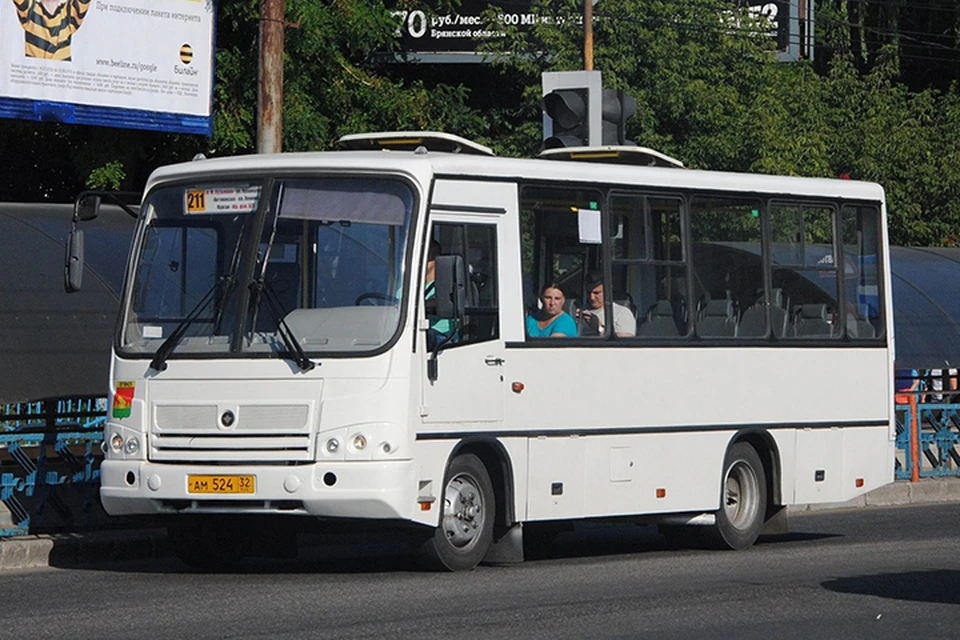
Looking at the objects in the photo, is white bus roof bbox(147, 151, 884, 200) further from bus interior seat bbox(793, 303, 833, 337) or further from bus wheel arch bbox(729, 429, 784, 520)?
bus wheel arch bbox(729, 429, 784, 520)

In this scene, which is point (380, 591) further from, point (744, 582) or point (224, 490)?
point (744, 582)

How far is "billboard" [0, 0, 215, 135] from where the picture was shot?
89.6 feet

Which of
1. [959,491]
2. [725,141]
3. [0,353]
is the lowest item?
[959,491]

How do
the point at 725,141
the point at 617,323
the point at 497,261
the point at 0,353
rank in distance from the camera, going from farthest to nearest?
1. the point at 725,141
2. the point at 0,353
3. the point at 617,323
4. the point at 497,261

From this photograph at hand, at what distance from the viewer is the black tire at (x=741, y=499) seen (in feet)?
51.6

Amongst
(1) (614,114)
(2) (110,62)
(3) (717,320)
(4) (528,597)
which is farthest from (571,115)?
(2) (110,62)

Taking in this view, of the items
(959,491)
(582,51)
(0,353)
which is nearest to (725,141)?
(582,51)

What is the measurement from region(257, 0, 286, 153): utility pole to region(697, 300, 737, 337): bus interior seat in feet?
19.2

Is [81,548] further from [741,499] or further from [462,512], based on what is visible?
[741,499]

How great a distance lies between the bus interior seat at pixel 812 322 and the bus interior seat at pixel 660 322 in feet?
5.00

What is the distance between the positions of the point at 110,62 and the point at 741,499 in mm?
14944

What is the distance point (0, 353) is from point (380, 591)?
950 centimetres

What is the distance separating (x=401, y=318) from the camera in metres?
12.8

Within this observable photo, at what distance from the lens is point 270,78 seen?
65.6ft
